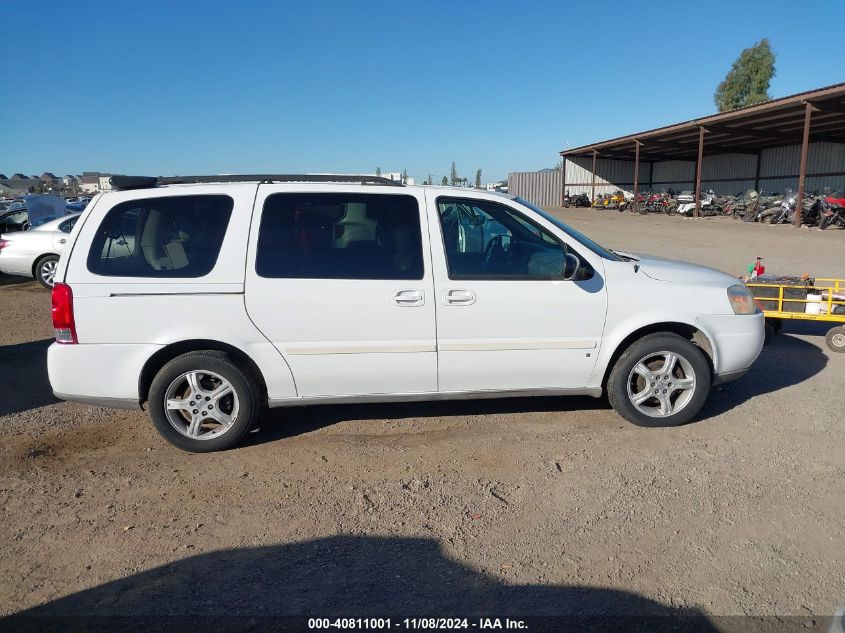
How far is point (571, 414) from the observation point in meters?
4.72

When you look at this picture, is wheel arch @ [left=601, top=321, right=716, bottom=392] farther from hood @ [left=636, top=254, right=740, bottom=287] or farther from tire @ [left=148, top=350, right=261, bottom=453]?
tire @ [left=148, top=350, right=261, bottom=453]

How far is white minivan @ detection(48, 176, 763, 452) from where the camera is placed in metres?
3.94

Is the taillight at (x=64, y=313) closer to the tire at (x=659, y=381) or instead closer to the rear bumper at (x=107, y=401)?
the rear bumper at (x=107, y=401)

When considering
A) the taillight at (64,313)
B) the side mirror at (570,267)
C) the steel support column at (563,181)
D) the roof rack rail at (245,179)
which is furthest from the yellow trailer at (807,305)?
the steel support column at (563,181)

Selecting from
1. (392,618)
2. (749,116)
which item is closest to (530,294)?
(392,618)

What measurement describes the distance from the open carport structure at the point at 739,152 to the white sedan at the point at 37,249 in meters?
22.2

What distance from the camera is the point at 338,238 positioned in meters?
4.11

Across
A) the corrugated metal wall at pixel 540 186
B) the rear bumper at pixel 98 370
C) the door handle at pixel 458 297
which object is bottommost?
the rear bumper at pixel 98 370

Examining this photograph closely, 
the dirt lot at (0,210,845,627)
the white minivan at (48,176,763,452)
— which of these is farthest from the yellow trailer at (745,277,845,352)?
the white minivan at (48,176,763,452)

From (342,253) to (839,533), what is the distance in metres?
3.18

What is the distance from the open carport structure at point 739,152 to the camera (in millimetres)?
23781

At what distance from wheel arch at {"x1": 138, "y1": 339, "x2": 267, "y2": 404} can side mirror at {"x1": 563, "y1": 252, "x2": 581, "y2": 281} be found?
7.00 ft

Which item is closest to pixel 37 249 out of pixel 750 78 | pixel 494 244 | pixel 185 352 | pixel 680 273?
pixel 185 352

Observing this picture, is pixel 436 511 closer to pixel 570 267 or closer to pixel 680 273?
pixel 570 267
